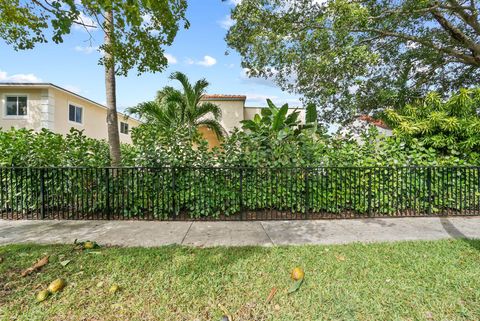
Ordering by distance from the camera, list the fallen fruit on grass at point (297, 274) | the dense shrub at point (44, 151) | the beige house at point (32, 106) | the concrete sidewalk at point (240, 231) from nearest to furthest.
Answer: the fallen fruit on grass at point (297, 274) → the concrete sidewalk at point (240, 231) → the dense shrub at point (44, 151) → the beige house at point (32, 106)

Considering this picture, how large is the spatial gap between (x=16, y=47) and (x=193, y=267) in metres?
5.08

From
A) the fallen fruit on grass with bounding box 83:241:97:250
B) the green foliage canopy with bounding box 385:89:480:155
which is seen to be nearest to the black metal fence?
the green foliage canopy with bounding box 385:89:480:155

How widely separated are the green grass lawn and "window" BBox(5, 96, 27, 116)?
13.6 metres

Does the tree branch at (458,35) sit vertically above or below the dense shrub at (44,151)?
above

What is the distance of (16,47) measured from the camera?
468 cm

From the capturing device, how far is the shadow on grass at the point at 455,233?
3888mm

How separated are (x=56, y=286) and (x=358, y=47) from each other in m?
7.20

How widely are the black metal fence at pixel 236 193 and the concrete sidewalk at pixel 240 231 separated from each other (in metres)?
0.32

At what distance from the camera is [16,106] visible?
1373 centimetres

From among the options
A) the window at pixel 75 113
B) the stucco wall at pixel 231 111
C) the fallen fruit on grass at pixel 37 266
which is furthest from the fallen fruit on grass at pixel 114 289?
the window at pixel 75 113

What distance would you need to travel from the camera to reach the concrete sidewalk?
4.14 metres

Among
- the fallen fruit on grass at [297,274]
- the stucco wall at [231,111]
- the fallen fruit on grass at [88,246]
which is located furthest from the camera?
the stucco wall at [231,111]

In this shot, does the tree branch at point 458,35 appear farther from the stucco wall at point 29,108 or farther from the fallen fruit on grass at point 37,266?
the stucco wall at point 29,108

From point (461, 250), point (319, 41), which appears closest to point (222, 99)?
point (319, 41)
